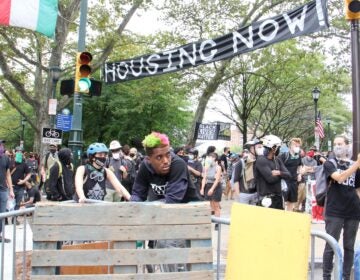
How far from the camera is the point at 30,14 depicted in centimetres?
1020

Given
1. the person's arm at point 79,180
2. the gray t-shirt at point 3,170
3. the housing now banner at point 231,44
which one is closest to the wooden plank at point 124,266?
the person's arm at point 79,180

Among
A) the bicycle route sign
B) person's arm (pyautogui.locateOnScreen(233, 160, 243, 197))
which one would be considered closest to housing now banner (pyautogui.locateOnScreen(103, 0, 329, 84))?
person's arm (pyautogui.locateOnScreen(233, 160, 243, 197))

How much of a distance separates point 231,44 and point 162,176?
484 cm

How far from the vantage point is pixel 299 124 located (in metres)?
42.2

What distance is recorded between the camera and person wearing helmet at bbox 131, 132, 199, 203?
14.4ft

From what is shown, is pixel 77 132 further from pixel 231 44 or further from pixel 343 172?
pixel 343 172

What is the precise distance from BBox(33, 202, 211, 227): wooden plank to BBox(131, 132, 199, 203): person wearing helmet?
865 millimetres

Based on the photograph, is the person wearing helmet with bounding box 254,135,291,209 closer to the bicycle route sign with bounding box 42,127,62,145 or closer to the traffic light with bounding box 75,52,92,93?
the traffic light with bounding box 75,52,92,93

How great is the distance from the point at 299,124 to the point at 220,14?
24408 millimetres

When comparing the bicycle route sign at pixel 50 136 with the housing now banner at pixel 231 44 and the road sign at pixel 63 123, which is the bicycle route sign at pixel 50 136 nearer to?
the road sign at pixel 63 123

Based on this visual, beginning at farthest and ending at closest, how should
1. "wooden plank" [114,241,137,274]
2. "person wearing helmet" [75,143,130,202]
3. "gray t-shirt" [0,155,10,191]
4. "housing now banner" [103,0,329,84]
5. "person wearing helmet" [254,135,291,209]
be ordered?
"gray t-shirt" [0,155,10,191] → "housing now banner" [103,0,329,84] → "person wearing helmet" [254,135,291,209] → "person wearing helmet" [75,143,130,202] → "wooden plank" [114,241,137,274]

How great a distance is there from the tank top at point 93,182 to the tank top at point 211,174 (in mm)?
4364

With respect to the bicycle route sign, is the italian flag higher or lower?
higher

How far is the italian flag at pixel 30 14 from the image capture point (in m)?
9.83
